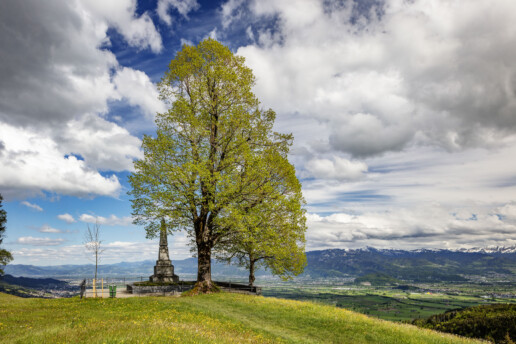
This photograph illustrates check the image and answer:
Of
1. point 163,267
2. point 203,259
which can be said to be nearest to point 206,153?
point 203,259

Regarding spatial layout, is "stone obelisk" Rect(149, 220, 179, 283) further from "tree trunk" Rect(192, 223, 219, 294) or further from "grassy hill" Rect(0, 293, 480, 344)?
"grassy hill" Rect(0, 293, 480, 344)

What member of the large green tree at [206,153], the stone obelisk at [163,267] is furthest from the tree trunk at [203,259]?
the stone obelisk at [163,267]

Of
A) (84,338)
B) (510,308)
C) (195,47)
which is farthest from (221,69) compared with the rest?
(510,308)

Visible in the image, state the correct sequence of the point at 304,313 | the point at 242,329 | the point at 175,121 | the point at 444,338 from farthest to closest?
the point at 175,121 → the point at 304,313 → the point at 444,338 → the point at 242,329

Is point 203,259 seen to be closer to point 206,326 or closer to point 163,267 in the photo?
point 206,326

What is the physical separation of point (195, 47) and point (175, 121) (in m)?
7.33

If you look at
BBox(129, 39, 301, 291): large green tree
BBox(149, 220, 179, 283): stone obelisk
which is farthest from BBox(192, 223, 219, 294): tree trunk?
BBox(149, 220, 179, 283): stone obelisk

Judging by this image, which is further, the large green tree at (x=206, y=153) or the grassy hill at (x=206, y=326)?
the large green tree at (x=206, y=153)

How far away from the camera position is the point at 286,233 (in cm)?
2814

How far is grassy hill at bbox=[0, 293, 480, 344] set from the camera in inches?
373

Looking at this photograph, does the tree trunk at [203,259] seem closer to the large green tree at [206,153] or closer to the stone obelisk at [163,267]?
the large green tree at [206,153]

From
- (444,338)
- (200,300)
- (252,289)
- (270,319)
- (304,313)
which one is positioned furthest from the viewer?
(252,289)

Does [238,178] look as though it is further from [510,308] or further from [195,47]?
[510,308]

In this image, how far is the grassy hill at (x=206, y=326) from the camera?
9.47 metres
